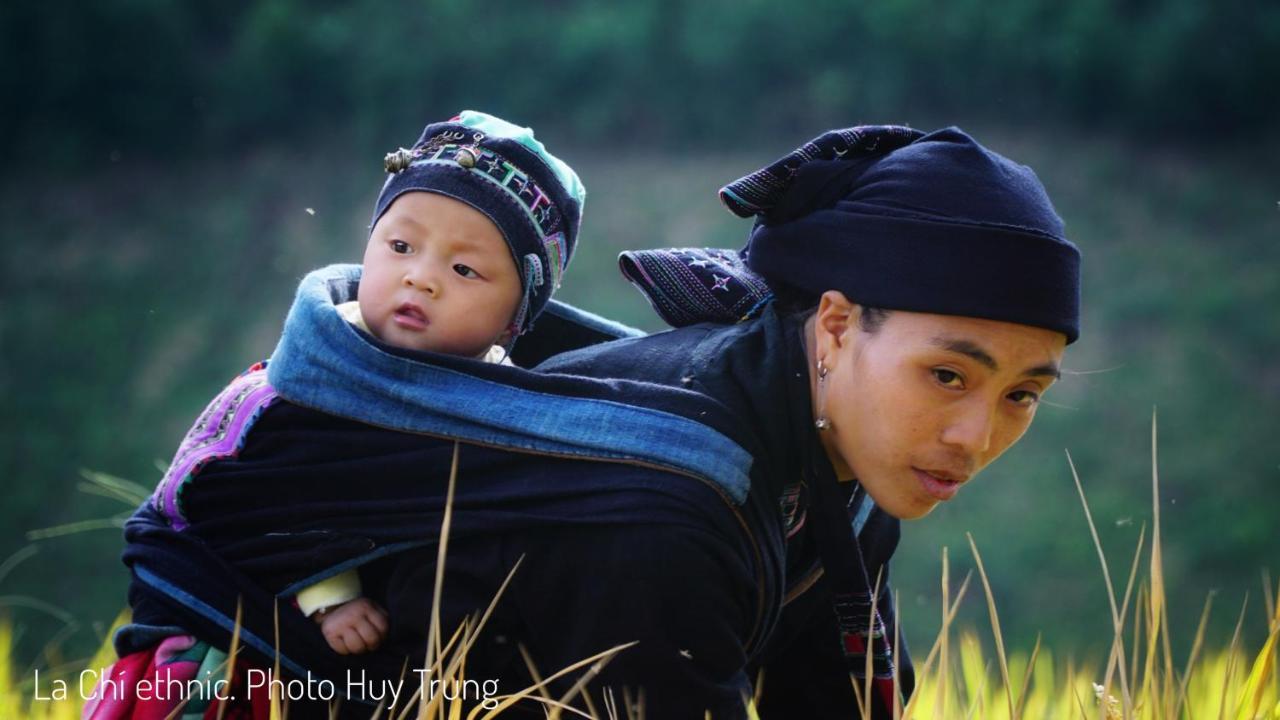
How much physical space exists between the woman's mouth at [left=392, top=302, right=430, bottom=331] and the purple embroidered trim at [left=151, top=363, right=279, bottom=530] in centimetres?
20

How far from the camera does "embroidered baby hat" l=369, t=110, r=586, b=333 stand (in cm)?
202

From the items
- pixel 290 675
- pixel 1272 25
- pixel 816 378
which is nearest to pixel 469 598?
pixel 290 675

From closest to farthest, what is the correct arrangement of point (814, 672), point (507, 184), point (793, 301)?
point (793, 301) → point (507, 184) → point (814, 672)

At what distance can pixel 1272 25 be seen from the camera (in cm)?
774

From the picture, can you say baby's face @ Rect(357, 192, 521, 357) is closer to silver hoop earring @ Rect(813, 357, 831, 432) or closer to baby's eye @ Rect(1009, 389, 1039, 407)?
silver hoop earring @ Rect(813, 357, 831, 432)

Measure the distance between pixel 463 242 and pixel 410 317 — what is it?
0.14m

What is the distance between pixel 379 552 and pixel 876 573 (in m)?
0.82

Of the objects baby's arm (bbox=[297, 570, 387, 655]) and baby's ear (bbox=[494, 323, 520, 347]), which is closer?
baby's arm (bbox=[297, 570, 387, 655])

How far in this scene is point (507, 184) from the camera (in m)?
2.04

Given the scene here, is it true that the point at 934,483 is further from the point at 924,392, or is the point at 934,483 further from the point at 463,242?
the point at 463,242

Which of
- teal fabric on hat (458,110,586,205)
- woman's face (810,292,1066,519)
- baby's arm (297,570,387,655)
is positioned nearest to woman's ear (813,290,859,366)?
woman's face (810,292,1066,519)

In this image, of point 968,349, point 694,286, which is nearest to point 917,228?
point 968,349

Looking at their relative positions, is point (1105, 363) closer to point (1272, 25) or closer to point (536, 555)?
point (1272, 25)

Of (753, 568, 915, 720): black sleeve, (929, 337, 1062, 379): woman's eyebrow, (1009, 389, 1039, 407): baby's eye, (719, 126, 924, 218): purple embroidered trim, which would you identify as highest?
(719, 126, 924, 218): purple embroidered trim
